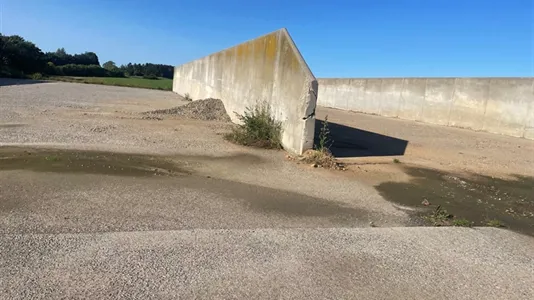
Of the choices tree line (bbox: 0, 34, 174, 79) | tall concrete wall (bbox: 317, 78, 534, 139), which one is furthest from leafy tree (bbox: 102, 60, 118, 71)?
tall concrete wall (bbox: 317, 78, 534, 139)

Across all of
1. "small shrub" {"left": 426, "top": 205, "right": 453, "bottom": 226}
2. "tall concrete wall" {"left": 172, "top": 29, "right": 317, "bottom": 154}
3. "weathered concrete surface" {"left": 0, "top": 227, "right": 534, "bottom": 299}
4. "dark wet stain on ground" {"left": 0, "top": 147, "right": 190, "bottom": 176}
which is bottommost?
"weathered concrete surface" {"left": 0, "top": 227, "right": 534, "bottom": 299}

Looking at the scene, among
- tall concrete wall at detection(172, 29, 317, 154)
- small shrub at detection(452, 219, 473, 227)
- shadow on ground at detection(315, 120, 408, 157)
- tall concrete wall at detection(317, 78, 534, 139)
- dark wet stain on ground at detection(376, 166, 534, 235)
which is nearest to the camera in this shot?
small shrub at detection(452, 219, 473, 227)

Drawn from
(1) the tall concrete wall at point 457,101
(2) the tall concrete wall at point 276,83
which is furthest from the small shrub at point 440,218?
(1) the tall concrete wall at point 457,101

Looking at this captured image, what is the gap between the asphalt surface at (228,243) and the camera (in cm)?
285

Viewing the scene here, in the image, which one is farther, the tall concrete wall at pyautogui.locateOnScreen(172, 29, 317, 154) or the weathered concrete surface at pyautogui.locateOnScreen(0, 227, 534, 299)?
the tall concrete wall at pyautogui.locateOnScreen(172, 29, 317, 154)

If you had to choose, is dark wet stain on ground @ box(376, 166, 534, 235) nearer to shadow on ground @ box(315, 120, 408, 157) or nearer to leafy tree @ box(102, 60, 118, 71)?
shadow on ground @ box(315, 120, 408, 157)

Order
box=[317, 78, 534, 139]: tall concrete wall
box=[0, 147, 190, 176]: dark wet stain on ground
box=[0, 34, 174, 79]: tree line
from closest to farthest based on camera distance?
box=[0, 147, 190, 176]: dark wet stain on ground, box=[317, 78, 534, 139]: tall concrete wall, box=[0, 34, 174, 79]: tree line

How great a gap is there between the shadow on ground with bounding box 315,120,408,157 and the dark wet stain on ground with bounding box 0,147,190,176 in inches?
157

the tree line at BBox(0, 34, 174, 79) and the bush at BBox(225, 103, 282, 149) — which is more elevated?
the tree line at BBox(0, 34, 174, 79)

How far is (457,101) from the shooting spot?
59.3ft

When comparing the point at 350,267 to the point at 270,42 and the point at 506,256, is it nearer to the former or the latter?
the point at 506,256

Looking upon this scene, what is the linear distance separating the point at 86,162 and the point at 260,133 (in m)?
4.10

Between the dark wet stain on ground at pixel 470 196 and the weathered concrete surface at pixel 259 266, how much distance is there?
106 centimetres

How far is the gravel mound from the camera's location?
560 inches
